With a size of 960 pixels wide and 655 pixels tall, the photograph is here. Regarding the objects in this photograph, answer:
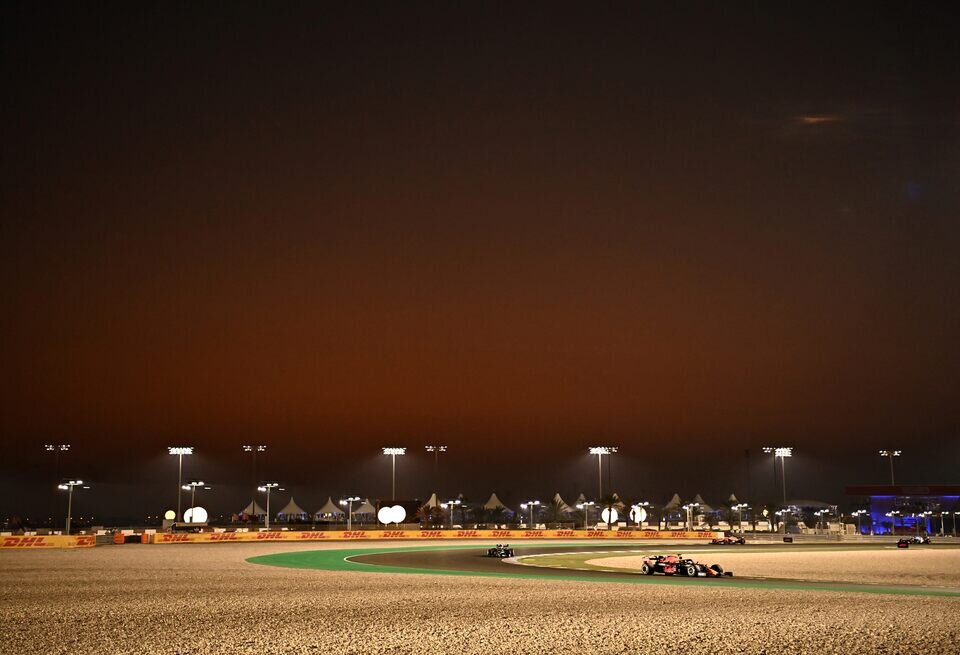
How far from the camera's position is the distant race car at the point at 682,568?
3925cm

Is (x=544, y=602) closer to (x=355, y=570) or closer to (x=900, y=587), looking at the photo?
(x=900, y=587)

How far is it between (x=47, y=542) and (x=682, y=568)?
176 ft

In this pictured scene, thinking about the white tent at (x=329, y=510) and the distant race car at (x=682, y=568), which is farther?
the white tent at (x=329, y=510)

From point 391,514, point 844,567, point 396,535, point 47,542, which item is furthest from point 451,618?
point 391,514

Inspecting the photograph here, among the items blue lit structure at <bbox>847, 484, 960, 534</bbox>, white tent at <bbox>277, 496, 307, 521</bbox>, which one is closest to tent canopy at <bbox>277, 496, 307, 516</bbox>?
white tent at <bbox>277, 496, 307, 521</bbox>

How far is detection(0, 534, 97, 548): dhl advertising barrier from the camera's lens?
71.2 m

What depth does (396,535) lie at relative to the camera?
9450 centimetres

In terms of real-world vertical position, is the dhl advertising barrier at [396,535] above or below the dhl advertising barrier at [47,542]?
below

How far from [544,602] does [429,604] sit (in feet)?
10.8

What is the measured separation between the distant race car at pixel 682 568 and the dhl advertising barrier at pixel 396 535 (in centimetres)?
5108

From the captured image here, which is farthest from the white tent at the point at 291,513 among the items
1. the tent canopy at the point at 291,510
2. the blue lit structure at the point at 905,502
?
the blue lit structure at the point at 905,502

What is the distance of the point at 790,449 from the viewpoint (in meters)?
132

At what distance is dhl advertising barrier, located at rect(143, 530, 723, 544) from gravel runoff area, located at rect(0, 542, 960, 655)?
49970mm

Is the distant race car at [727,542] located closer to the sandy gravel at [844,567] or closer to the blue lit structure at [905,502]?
the sandy gravel at [844,567]
